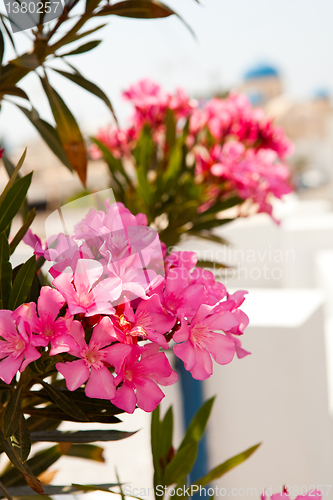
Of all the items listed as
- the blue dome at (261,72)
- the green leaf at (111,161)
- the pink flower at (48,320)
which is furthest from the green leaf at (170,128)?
the blue dome at (261,72)

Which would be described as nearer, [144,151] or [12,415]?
[12,415]

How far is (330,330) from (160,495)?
56.1 inches

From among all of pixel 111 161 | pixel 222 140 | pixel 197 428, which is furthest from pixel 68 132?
pixel 222 140

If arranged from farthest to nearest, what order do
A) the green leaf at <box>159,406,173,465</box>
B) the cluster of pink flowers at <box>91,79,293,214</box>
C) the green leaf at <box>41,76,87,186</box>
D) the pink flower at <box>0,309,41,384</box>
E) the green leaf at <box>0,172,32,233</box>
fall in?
the cluster of pink flowers at <box>91,79,293,214</box> → the green leaf at <box>159,406,173,465</box> → the green leaf at <box>41,76,87,186</box> → the green leaf at <box>0,172,32,233</box> → the pink flower at <box>0,309,41,384</box>

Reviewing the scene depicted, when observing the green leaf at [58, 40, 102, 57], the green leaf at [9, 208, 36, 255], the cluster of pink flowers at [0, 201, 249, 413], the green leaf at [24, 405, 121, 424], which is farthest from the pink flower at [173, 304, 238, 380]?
the green leaf at [58, 40, 102, 57]

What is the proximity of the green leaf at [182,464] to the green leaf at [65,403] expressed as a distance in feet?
0.90

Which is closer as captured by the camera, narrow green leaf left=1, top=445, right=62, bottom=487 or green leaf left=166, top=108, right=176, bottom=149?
narrow green leaf left=1, top=445, right=62, bottom=487

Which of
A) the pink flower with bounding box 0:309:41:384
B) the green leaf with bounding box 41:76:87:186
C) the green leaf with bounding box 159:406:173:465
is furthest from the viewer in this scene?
the green leaf with bounding box 159:406:173:465

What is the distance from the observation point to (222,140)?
4.76 feet

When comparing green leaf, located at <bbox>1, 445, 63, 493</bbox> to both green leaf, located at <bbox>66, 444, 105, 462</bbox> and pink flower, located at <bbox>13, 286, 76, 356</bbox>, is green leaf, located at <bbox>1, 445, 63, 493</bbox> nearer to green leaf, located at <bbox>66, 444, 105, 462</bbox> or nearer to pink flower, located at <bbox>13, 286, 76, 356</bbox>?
green leaf, located at <bbox>66, 444, 105, 462</bbox>

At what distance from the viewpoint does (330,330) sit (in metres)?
1.87

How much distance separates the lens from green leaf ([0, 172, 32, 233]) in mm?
491

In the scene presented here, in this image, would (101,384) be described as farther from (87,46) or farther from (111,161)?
(111,161)

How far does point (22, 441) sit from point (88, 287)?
17 cm
